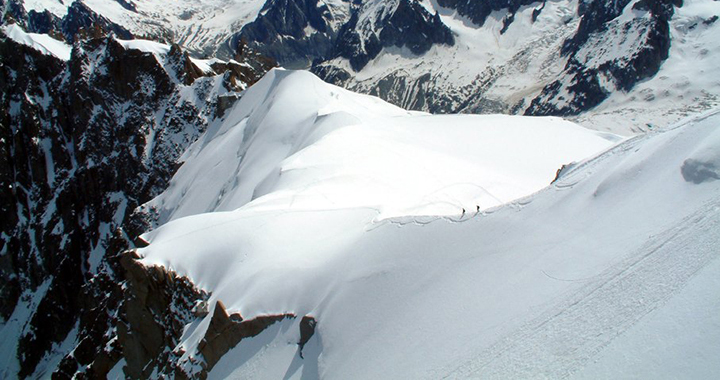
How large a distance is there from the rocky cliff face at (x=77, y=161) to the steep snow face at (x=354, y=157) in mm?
8490

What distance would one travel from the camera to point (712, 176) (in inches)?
436

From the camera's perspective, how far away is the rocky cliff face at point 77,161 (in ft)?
214

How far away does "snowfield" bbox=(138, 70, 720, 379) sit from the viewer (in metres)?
8.84

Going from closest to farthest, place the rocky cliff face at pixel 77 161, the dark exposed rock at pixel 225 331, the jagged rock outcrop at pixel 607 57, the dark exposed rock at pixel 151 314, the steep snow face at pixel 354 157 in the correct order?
the dark exposed rock at pixel 225 331 → the dark exposed rock at pixel 151 314 → the steep snow face at pixel 354 157 → the rocky cliff face at pixel 77 161 → the jagged rock outcrop at pixel 607 57

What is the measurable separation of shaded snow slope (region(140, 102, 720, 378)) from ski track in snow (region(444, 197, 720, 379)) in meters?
0.03

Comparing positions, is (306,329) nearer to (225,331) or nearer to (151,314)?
(225,331)

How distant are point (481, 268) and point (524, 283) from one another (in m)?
1.59

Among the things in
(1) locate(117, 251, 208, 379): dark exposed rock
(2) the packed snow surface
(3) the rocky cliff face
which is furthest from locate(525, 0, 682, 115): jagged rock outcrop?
(1) locate(117, 251, 208, 379): dark exposed rock

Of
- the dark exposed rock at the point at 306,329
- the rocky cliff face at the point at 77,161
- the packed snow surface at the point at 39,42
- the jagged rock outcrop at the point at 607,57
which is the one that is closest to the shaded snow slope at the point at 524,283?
the dark exposed rock at the point at 306,329

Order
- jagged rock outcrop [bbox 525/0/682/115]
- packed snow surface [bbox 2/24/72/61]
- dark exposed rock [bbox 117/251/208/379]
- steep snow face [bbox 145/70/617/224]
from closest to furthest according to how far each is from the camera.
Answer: dark exposed rock [bbox 117/251/208/379], steep snow face [bbox 145/70/617/224], packed snow surface [bbox 2/24/72/61], jagged rock outcrop [bbox 525/0/682/115]

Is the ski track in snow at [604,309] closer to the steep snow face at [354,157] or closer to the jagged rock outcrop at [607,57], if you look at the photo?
the steep snow face at [354,157]

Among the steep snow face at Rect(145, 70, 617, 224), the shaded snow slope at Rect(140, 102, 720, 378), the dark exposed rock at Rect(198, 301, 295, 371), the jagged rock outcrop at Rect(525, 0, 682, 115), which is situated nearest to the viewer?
the shaded snow slope at Rect(140, 102, 720, 378)

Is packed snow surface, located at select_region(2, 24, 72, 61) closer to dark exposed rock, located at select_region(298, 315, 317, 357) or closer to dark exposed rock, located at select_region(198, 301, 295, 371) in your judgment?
dark exposed rock, located at select_region(198, 301, 295, 371)

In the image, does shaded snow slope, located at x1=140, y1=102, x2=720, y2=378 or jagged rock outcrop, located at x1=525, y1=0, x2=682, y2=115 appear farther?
jagged rock outcrop, located at x1=525, y1=0, x2=682, y2=115
